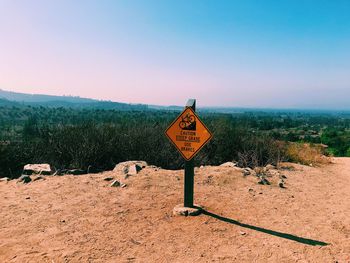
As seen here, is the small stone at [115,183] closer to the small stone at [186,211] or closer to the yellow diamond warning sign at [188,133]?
the small stone at [186,211]

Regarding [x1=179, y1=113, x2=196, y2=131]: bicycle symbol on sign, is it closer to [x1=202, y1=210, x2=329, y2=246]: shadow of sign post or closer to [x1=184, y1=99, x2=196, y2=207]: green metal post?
[x1=184, y1=99, x2=196, y2=207]: green metal post

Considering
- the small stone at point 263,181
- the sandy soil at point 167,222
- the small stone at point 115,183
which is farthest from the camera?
the small stone at point 263,181

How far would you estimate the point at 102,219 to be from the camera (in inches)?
196

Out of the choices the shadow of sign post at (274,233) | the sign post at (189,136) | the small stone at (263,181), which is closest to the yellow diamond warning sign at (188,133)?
the sign post at (189,136)

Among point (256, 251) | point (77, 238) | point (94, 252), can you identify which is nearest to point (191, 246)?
point (256, 251)

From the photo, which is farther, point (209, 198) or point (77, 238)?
point (209, 198)

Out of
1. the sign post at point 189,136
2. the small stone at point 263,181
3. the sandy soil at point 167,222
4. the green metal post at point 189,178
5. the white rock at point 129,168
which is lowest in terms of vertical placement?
the sandy soil at point 167,222

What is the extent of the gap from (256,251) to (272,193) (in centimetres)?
285

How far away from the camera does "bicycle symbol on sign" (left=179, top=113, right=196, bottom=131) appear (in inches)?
199

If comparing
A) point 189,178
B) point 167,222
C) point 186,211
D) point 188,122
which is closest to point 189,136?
point 188,122

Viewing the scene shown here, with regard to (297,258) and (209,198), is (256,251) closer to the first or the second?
(297,258)

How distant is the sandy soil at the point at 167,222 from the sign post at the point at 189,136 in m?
0.63

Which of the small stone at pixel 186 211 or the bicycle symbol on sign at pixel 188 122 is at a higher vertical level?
the bicycle symbol on sign at pixel 188 122

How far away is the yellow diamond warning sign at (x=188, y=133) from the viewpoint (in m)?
5.03
